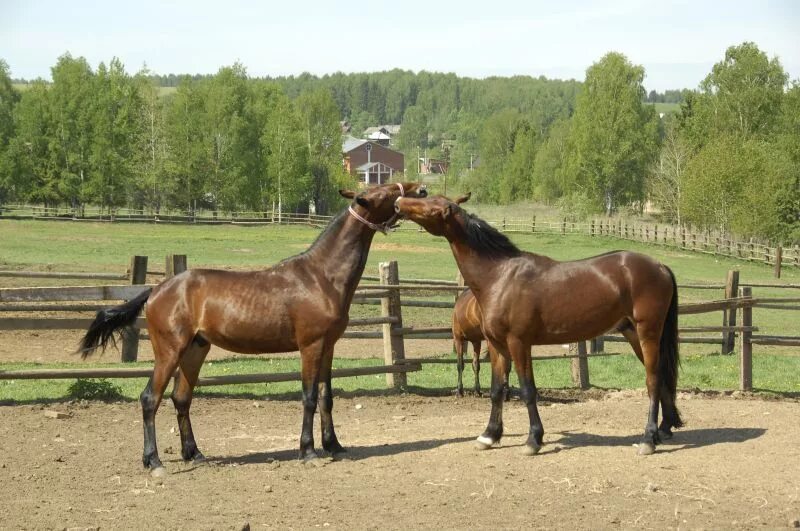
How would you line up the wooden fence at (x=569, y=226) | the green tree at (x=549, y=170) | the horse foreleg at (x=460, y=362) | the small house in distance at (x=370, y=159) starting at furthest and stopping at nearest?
the small house in distance at (x=370, y=159) → the green tree at (x=549, y=170) → the wooden fence at (x=569, y=226) → the horse foreleg at (x=460, y=362)

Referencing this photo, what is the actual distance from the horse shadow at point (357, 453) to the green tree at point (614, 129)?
57276 millimetres

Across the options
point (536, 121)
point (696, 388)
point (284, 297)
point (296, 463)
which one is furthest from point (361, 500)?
point (536, 121)

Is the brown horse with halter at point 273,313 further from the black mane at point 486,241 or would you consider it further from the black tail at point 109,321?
the black mane at point 486,241

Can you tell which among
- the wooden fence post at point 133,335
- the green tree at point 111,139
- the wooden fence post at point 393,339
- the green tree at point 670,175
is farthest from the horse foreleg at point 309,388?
the green tree at point 111,139

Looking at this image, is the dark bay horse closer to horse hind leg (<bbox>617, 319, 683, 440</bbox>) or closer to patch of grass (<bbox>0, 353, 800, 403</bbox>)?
patch of grass (<bbox>0, 353, 800, 403</bbox>)

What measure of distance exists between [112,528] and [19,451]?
109 inches

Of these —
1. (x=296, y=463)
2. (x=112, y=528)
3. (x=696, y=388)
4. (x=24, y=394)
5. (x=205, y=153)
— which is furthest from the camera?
(x=205, y=153)

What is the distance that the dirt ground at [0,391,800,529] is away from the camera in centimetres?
658

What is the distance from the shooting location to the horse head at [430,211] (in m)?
8.49

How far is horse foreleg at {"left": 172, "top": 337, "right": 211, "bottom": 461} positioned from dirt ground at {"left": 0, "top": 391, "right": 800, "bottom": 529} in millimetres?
166

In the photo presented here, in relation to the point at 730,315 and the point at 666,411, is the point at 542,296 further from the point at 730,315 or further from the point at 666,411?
the point at 730,315

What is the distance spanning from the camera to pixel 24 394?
11.4 meters

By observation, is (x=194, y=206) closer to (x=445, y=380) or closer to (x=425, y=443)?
(x=445, y=380)

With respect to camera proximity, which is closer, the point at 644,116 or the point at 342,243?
the point at 342,243
